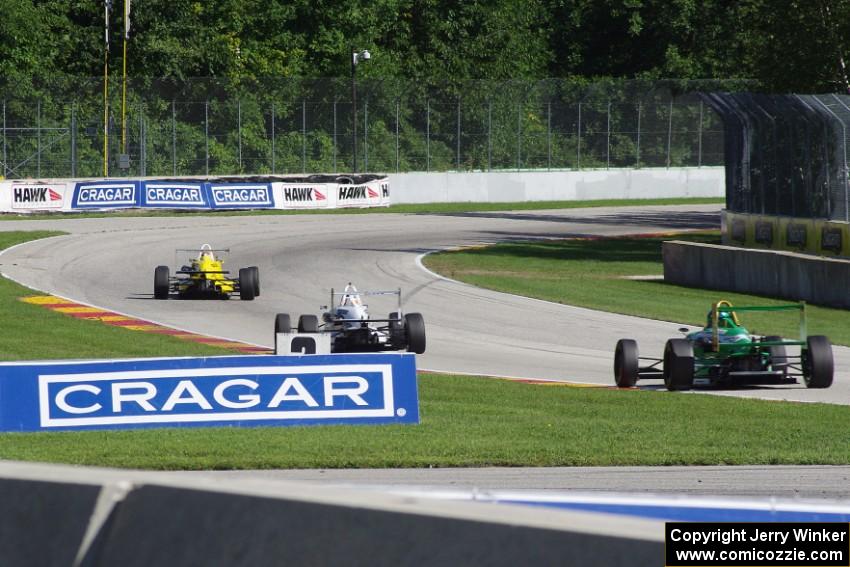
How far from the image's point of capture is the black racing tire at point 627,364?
14555 mm

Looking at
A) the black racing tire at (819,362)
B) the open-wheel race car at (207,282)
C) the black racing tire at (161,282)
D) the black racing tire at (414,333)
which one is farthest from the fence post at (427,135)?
the black racing tire at (819,362)

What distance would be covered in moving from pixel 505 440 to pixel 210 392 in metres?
2.49

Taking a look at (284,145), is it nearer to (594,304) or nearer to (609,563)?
(594,304)

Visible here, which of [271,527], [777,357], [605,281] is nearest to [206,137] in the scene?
[605,281]

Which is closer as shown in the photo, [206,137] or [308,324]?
[308,324]

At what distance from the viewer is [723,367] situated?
47.9 feet

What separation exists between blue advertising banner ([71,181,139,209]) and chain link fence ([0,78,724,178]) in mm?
4699

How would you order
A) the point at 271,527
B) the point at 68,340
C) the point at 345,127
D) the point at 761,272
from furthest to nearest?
the point at 345,127
the point at 761,272
the point at 68,340
the point at 271,527

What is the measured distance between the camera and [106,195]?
42.8 metres

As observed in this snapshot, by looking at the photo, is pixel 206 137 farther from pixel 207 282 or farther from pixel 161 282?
pixel 207 282

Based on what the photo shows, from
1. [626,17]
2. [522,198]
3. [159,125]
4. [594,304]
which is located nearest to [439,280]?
[594,304]

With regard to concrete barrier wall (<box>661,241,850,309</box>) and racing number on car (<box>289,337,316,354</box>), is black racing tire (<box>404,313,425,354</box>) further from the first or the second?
concrete barrier wall (<box>661,241,850,309</box>)

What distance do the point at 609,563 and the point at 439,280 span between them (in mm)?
23116

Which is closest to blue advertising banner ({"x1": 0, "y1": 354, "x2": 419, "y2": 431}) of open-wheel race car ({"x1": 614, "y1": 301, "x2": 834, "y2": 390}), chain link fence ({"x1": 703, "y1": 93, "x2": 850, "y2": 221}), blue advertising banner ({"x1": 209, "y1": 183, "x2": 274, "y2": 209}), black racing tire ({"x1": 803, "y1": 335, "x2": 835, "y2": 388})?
open-wheel race car ({"x1": 614, "y1": 301, "x2": 834, "y2": 390})
